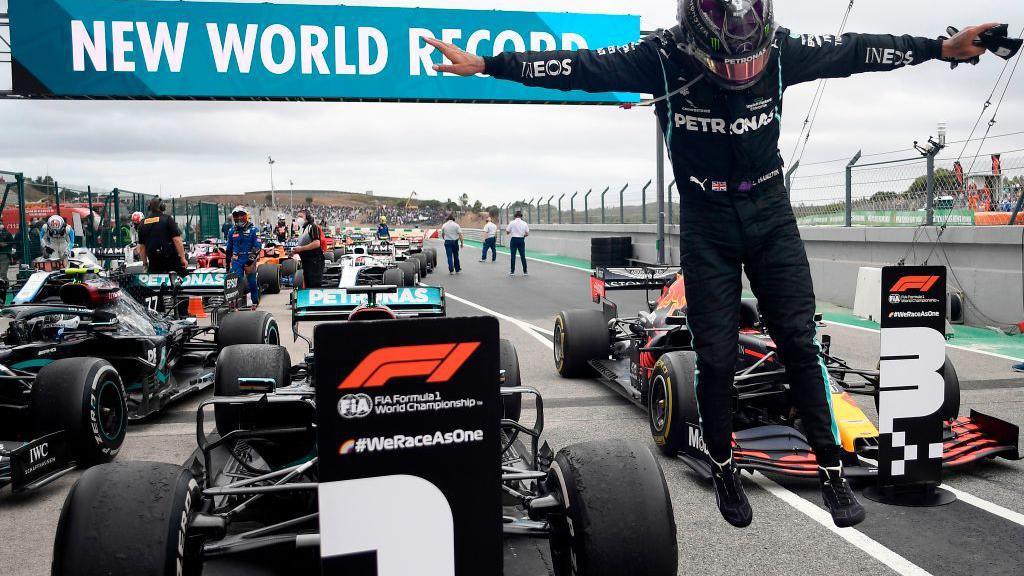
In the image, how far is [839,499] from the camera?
2.76 meters

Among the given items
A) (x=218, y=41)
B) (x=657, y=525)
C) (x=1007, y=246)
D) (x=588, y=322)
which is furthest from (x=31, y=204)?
(x=657, y=525)

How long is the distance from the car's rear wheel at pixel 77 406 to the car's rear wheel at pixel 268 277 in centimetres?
1205

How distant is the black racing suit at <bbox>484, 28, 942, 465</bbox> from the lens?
2.86 meters

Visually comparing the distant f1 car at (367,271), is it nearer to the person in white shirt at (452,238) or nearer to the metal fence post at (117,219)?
the person in white shirt at (452,238)

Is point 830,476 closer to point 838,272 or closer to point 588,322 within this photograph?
point 588,322

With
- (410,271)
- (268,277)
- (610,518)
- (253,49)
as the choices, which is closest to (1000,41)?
(610,518)

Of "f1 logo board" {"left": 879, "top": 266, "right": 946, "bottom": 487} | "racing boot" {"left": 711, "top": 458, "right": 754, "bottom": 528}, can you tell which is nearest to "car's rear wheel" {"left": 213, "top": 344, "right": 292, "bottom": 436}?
"racing boot" {"left": 711, "top": 458, "right": 754, "bottom": 528}

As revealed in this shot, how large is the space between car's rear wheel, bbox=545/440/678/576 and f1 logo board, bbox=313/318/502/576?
1.73 ft

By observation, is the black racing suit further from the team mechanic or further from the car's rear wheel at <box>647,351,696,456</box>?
the car's rear wheel at <box>647,351,696,456</box>

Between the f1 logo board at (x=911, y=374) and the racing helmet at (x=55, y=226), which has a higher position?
the racing helmet at (x=55, y=226)

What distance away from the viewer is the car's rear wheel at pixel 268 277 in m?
17.0

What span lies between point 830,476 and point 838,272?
11.7m

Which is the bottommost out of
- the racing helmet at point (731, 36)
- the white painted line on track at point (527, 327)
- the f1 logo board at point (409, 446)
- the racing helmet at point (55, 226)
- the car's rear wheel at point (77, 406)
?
the white painted line on track at point (527, 327)

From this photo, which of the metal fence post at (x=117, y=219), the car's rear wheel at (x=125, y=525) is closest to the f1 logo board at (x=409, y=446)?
the car's rear wheel at (x=125, y=525)
